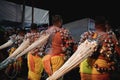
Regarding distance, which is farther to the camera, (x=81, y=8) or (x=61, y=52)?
(x=81, y=8)

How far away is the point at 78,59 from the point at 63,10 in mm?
5111

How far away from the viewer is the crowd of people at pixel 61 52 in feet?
18.5

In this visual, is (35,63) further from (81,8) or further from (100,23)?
(100,23)

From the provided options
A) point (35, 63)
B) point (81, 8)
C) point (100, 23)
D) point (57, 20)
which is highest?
point (81, 8)

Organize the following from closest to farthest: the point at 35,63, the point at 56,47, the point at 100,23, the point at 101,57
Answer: the point at 101,57, the point at 100,23, the point at 56,47, the point at 35,63

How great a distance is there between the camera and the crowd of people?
564 centimetres

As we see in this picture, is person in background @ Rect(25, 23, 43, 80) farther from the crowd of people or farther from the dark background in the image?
the dark background

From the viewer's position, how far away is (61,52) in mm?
7457

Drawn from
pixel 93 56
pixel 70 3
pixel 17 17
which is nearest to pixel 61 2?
pixel 70 3

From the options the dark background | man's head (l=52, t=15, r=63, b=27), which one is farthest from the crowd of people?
the dark background

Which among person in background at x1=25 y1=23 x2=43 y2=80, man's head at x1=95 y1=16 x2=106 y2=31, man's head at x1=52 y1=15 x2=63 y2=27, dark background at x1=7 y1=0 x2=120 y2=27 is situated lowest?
person in background at x1=25 y1=23 x2=43 y2=80

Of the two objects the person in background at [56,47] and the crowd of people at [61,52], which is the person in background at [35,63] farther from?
the person in background at [56,47]

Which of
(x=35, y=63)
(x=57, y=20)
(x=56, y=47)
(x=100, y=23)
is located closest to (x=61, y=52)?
(x=56, y=47)

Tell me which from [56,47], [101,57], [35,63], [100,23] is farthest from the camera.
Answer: [35,63]
